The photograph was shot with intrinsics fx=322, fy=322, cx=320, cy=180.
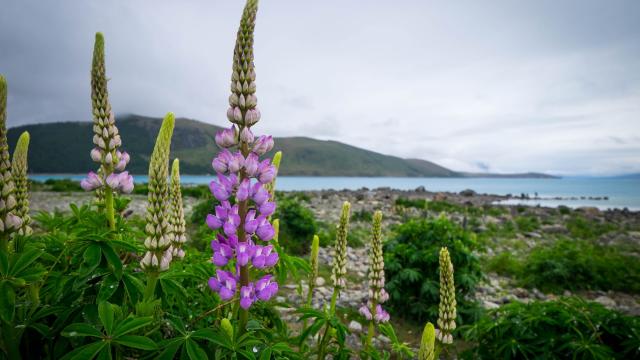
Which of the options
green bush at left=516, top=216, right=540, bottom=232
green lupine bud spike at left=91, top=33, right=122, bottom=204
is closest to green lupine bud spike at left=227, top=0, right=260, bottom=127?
green lupine bud spike at left=91, top=33, right=122, bottom=204

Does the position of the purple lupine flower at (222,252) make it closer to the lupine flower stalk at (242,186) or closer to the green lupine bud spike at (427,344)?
the lupine flower stalk at (242,186)

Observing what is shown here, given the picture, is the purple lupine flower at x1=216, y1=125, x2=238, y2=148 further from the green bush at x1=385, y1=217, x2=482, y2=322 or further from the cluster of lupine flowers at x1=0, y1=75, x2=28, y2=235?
the green bush at x1=385, y1=217, x2=482, y2=322

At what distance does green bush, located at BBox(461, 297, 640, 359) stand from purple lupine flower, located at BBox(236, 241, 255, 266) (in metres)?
3.53

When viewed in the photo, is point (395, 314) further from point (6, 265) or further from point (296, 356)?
point (6, 265)

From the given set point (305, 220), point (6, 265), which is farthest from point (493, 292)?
point (6, 265)

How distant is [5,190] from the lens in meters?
2.03

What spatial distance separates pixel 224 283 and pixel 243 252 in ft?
1.01

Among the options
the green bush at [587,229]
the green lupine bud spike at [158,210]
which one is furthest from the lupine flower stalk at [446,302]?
the green bush at [587,229]

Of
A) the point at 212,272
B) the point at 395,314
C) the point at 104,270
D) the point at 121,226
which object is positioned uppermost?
the point at 121,226

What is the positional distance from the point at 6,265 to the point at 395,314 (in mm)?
6560

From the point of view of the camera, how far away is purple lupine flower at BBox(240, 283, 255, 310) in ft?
6.59

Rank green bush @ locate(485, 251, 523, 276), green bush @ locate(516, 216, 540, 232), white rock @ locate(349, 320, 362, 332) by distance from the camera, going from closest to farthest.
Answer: white rock @ locate(349, 320, 362, 332)
green bush @ locate(485, 251, 523, 276)
green bush @ locate(516, 216, 540, 232)

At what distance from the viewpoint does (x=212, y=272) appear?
2742 millimetres

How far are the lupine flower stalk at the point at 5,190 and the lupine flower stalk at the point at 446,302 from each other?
129 inches
